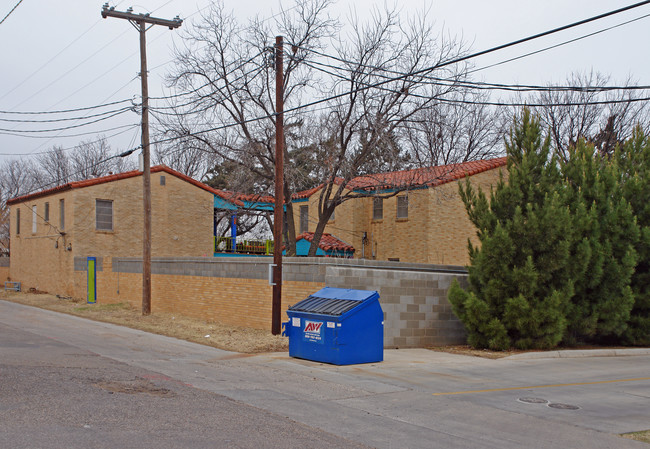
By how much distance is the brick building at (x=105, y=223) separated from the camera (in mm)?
29781

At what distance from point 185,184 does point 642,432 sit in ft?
93.0

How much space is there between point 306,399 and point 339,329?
310 cm

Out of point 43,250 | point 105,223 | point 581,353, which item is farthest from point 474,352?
point 43,250

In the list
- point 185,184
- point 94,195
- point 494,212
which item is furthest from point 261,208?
point 494,212

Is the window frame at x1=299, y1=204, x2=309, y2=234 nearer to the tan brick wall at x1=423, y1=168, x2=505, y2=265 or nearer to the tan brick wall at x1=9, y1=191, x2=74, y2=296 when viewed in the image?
the tan brick wall at x1=423, y1=168, x2=505, y2=265

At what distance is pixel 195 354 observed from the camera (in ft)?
44.9

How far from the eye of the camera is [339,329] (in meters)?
11.9

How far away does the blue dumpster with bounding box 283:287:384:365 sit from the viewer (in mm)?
11984

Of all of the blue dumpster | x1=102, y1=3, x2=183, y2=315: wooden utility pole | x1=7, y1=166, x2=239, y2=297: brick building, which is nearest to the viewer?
the blue dumpster

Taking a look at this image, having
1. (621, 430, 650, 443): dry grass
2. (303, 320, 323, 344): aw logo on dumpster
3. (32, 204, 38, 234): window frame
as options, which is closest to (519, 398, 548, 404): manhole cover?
(621, 430, 650, 443): dry grass

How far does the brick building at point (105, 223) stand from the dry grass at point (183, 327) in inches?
129

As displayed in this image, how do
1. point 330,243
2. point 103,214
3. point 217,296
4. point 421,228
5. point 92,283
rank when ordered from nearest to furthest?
1. point 217,296
2. point 421,228
3. point 92,283
4. point 330,243
5. point 103,214

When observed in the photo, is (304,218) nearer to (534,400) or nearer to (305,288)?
(305,288)

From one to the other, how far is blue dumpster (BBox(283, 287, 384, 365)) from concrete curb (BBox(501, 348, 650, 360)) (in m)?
3.44
